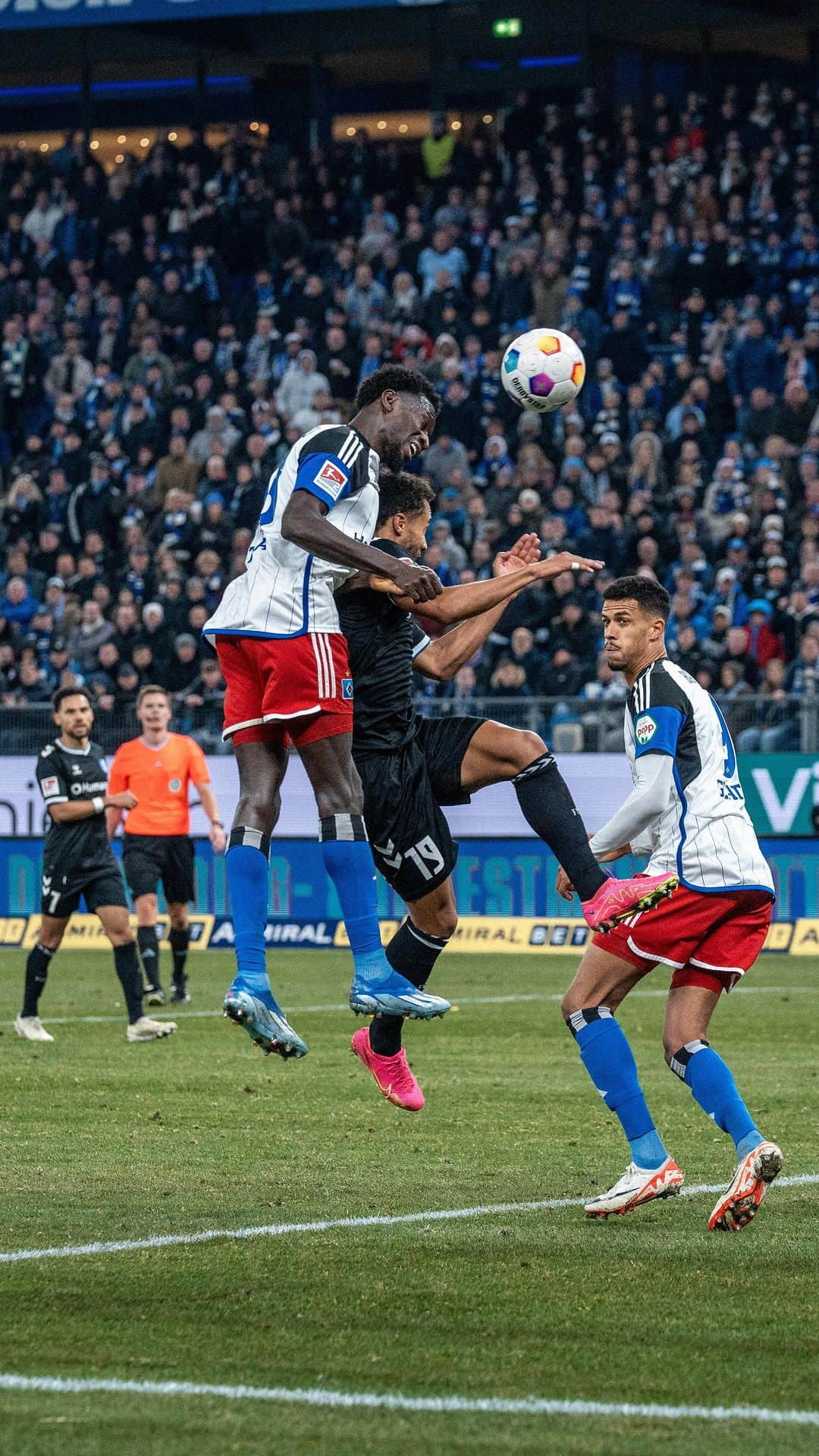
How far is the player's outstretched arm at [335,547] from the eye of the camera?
23.7 ft

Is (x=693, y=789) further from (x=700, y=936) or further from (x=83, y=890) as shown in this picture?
(x=83, y=890)

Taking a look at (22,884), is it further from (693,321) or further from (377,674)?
(377,674)

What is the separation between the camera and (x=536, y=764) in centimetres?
810

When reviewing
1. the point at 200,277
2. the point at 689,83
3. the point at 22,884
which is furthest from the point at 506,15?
the point at 22,884

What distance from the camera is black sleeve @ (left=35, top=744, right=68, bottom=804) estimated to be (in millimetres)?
14109

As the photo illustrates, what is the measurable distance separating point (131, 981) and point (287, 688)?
6.52 m

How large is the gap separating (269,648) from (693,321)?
60.0 ft

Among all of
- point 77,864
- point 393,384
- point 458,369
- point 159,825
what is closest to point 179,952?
point 159,825

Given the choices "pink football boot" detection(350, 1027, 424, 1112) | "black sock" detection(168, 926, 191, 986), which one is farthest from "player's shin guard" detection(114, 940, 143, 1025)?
"pink football boot" detection(350, 1027, 424, 1112)

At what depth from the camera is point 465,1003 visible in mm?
16109

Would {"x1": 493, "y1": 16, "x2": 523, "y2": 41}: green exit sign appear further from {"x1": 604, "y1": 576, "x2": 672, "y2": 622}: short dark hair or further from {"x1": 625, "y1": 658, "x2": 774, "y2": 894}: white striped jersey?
{"x1": 625, "y1": 658, "x2": 774, "y2": 894}: white striped jersey

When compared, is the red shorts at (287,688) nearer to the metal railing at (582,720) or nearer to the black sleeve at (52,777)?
the black sleeve at (52,777)

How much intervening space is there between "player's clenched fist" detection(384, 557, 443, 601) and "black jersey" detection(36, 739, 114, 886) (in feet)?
23.0

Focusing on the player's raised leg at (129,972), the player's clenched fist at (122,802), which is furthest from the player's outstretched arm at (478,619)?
the player's clenched fist at (122,802)
